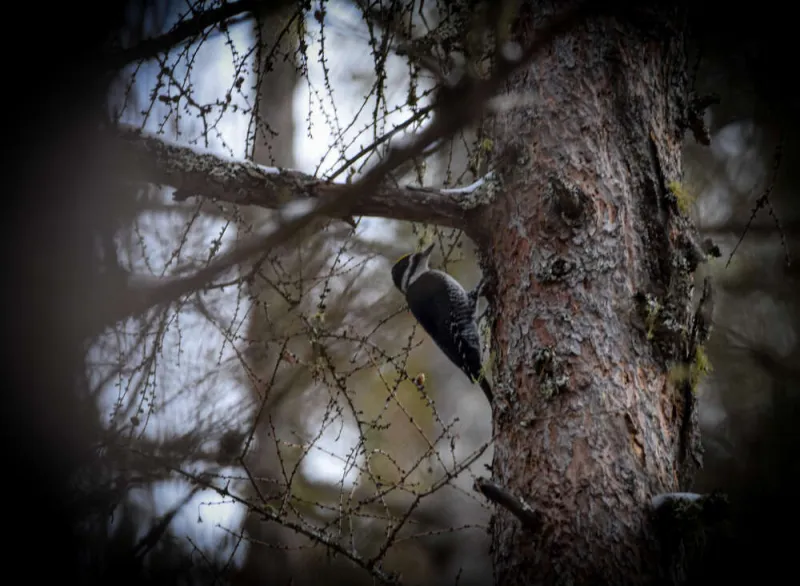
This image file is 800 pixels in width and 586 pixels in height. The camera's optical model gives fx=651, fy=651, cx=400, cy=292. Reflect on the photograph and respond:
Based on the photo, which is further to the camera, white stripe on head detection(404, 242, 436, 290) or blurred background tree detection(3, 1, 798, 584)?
white stripe on head detection(404, 242, 436, 290)

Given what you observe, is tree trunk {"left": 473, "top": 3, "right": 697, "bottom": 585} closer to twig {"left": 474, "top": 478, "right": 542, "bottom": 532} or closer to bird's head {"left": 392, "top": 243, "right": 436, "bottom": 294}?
twig {"left": 474, "top": 478, "right": 542, "bottom": 532}

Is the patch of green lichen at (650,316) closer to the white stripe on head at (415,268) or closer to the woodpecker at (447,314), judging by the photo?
the woodpecker at (447,314)

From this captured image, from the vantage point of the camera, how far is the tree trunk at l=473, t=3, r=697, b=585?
6.29 feet

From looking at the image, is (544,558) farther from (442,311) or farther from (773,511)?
(773,511)

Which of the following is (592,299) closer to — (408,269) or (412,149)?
(412,149)

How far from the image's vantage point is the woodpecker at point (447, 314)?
12.7ft

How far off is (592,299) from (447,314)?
1903 millimetres

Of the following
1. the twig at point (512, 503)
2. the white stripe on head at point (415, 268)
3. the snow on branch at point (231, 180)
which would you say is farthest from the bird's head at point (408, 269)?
the twig at point (512, 503)

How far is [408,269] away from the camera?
166 inches

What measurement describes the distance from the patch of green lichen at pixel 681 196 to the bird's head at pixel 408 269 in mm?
1976

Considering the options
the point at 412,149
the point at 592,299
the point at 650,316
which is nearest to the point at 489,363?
the point at 592,299

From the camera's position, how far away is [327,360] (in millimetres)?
2143

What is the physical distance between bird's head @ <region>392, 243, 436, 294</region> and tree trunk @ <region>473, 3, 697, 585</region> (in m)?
1.65

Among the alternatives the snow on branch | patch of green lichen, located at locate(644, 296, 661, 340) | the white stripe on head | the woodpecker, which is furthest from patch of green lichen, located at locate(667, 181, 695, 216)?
the white stripe on head
